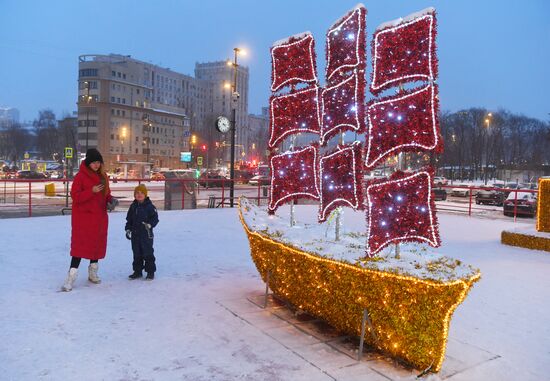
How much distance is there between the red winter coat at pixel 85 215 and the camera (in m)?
6.32

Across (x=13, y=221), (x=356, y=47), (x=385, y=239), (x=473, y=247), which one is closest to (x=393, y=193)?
(x=385, y=239)

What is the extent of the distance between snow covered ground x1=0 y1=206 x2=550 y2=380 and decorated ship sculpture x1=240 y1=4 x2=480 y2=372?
0.43 meters

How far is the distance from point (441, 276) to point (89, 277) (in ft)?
16.6

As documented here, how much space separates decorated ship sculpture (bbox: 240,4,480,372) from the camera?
401 centimetres

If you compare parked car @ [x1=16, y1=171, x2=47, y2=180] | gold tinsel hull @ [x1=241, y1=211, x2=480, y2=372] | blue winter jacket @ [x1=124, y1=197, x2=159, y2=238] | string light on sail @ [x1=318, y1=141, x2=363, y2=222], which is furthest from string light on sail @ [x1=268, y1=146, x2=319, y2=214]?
parked car @ [x1=16, y1=171, x2=47, y2=180]

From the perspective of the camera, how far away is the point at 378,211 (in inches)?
181

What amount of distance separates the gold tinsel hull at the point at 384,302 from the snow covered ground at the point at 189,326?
26 centimetres

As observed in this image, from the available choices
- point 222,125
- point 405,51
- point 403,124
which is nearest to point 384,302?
point 403,124

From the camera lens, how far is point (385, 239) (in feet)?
14.8

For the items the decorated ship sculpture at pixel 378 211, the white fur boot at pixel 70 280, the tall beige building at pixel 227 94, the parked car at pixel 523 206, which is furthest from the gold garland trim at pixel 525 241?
the tall beige building at pixel 227 94

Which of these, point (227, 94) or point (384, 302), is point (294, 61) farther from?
point (227, 94)

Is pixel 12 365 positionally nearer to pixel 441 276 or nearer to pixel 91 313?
pixel 91 313

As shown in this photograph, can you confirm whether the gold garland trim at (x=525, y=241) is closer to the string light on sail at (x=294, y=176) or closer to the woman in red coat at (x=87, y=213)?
the string light on sail at (x=294, y=176)

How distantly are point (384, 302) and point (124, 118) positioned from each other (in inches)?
3794
